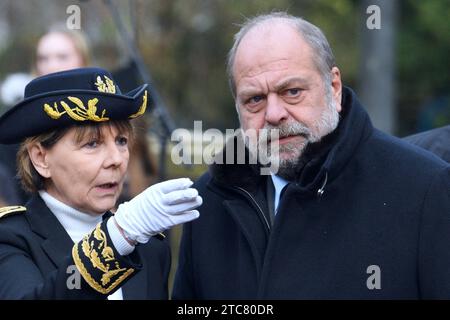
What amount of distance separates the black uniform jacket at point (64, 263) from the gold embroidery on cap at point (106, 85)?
1.47 feet

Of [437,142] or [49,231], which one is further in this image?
[437,142]

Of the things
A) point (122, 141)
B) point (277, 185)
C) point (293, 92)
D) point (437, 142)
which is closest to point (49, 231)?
point (122, 141)

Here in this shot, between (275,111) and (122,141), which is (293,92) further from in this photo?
(122,141)

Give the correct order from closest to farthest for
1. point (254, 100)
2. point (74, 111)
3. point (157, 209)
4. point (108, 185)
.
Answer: point (157, 209) < point (74, 111) < point (108, 185) < point (254, 100)

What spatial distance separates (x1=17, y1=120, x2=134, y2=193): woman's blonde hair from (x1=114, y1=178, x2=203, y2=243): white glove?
1.42 ft

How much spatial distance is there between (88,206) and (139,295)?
37cm

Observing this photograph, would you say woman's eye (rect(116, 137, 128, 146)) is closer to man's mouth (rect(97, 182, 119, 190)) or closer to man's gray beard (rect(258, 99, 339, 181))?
man's mouth (rect(97, 182, 119, 190))

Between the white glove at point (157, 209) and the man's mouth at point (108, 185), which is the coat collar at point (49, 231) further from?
the white glove at point (157, 209)

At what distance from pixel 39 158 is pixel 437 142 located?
1678 mm

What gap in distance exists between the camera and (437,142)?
437cm

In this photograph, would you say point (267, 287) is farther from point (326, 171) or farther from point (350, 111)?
point (350, 111)

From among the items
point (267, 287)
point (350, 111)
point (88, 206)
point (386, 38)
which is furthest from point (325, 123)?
point (386, 38)

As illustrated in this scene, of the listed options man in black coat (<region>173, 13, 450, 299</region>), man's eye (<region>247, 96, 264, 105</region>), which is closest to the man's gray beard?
man in black coat (<region>173, 13, 450, 299</region>)

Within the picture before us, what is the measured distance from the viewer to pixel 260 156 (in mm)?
3736
